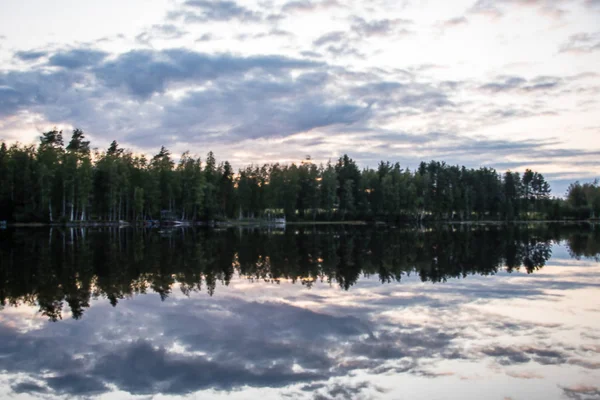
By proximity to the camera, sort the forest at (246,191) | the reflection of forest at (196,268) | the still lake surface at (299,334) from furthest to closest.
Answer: the forest at (246,191)
the reflection of forest at (196,268)
the still lake surface at (299,334)

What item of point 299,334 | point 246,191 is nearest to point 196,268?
point 299,334

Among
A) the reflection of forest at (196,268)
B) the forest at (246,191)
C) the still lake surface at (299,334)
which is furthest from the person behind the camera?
the forest at (246,191)

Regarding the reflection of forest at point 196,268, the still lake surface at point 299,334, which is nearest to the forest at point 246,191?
the reflection of forest at point 196,268

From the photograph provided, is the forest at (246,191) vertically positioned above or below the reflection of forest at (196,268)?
above

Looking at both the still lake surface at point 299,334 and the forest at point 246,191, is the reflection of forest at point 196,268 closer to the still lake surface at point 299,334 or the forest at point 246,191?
the still lake surface at point 299,334

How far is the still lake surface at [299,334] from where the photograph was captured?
859cm

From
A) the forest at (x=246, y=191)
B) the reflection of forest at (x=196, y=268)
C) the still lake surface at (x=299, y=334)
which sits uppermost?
the forest at (x=246, y=191)

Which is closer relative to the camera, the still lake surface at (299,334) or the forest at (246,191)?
the still lake surface at (299,334)

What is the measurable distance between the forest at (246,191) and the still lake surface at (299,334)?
79.3m

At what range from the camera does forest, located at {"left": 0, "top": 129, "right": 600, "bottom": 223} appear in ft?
304

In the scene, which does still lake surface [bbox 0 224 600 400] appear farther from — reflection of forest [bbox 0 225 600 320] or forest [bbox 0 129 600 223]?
forest [bbox 0 129 600 223]

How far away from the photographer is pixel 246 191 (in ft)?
407

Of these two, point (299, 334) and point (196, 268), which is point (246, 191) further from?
point (299, 334)

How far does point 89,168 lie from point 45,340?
3589 inches
